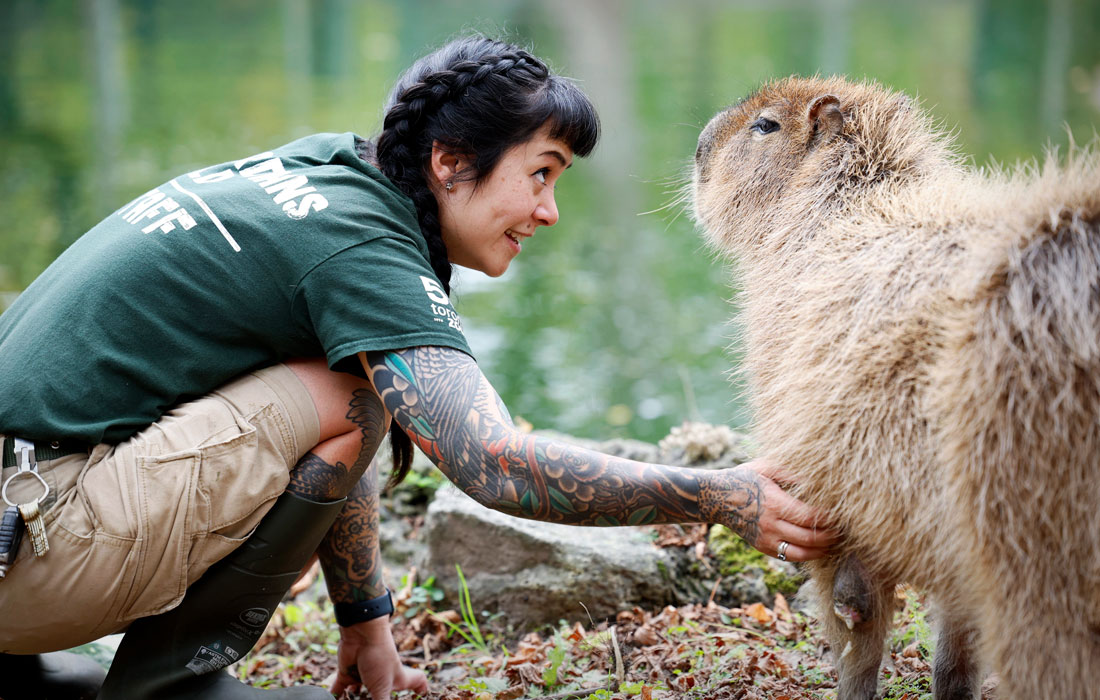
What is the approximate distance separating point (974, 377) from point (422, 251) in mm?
1189

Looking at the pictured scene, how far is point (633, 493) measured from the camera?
2109 millimetres

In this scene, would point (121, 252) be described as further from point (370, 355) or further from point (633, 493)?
point (633, 493)

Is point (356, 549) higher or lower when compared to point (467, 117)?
lower

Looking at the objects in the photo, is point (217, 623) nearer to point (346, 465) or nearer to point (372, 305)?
point (346, 465)

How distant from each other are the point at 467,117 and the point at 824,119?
37.7 inches

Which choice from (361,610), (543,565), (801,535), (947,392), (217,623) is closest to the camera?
(947,392)

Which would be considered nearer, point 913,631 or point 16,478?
point 16,478

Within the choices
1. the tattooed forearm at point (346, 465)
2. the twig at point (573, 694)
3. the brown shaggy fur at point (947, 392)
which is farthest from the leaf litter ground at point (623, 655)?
the tattooed forearm at point (346, 465)

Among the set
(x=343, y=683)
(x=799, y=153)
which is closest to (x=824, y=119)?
(x=799, y=153)

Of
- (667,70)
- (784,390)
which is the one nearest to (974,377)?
(784,390)

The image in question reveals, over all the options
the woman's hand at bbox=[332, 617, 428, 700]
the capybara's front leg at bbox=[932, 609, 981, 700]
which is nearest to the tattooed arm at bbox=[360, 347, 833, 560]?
the capybara's front leg at bbox=[932, 609, 981, 700]

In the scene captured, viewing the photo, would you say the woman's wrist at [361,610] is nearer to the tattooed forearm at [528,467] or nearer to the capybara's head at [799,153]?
the tattooed forearm at [528,467]

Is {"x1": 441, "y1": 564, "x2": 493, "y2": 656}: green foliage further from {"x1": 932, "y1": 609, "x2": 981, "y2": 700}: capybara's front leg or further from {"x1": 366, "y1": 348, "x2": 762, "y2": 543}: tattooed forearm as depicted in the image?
{"x1": 932, "y1": 609, "x2": 981, "y2": 700}: capybara's front leg

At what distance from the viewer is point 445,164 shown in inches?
96.6
